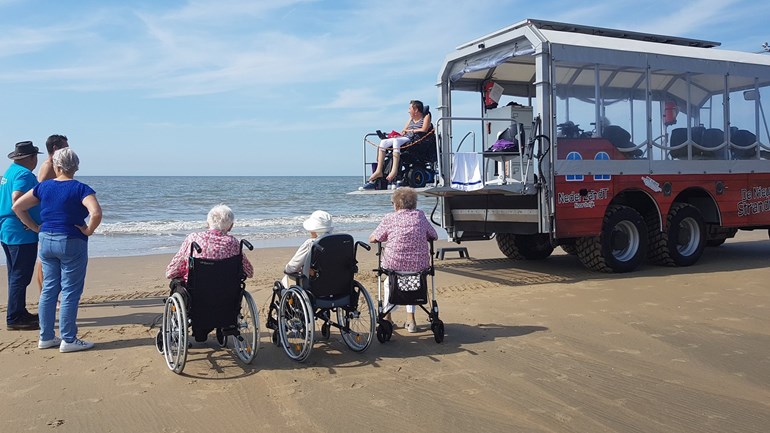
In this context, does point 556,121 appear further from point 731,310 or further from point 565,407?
point 565,407

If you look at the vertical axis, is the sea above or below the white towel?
below

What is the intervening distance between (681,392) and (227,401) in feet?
10.00

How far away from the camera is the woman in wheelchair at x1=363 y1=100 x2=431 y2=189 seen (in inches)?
369

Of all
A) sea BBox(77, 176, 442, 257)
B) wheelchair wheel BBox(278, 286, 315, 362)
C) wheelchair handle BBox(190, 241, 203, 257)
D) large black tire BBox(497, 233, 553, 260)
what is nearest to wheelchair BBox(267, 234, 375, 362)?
wheelchair wheel BBox(278, 286, 315, 362)

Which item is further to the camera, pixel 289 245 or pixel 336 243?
pixel 289 245

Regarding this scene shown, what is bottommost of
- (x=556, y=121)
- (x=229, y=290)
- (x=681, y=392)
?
(x=681, y=392)

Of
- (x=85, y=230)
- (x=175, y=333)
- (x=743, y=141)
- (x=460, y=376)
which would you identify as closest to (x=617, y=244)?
(x=743, y=141)

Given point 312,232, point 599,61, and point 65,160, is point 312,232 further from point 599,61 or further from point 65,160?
point 599,61

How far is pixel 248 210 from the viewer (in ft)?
104

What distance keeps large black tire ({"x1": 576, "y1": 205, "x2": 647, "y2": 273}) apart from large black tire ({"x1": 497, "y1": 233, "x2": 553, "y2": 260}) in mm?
1561

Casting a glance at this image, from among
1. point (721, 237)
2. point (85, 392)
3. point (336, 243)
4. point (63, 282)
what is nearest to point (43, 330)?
point (63, 282)

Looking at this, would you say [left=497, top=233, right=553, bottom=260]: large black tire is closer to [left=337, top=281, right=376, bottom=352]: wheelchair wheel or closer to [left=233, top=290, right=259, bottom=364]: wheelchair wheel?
[left=337, top=281, right=376, bottom=352]: wheelchair wheel

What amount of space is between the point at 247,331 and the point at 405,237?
157 cm

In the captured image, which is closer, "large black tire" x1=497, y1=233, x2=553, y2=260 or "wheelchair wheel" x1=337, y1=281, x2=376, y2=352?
"wheelchair wheel" x1=337, y1=281, x2=376, y2=352
